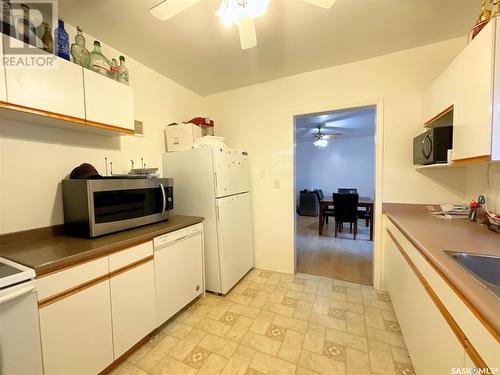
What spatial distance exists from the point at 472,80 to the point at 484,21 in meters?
0.32

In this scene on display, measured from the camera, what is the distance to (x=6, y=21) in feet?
3.65

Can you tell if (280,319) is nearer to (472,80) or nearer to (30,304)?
(30,304)

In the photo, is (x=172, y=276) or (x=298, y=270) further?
Result: (x=298, y=270)

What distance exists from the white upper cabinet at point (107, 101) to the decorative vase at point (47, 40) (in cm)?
18

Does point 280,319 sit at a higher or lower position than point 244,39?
lower

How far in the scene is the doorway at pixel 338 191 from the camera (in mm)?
2816

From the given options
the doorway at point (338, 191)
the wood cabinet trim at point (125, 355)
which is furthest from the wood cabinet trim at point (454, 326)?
the wood cabinet trim at point (125, 355)

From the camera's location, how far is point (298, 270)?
2711 mm

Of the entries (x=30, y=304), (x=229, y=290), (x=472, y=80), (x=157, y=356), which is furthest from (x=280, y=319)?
(x=472, y=80)

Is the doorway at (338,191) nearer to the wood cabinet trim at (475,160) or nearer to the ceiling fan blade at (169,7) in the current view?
the wood cabinet trim at (475,160)

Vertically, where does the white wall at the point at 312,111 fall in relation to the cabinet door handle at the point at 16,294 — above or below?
above

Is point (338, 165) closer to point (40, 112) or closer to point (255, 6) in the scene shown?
point (255, 6)

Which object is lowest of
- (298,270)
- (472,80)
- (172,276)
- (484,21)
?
(298,270)

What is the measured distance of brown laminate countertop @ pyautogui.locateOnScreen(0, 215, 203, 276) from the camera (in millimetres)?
1015
